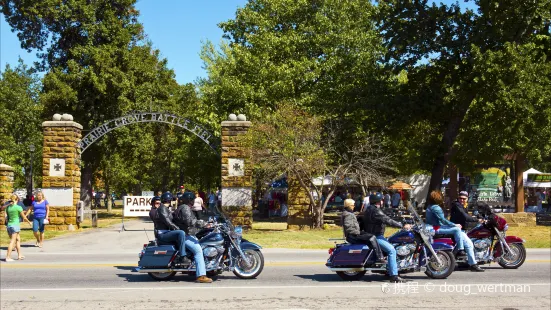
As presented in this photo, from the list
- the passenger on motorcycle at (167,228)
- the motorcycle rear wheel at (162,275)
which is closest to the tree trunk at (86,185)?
the motorcycle rear wheel at (162,275)

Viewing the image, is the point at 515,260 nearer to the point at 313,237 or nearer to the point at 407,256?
the point at 407,256

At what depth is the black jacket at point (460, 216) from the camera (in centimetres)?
1302

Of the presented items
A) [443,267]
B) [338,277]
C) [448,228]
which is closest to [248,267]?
[338,277]

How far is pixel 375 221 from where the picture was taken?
37.5 feet

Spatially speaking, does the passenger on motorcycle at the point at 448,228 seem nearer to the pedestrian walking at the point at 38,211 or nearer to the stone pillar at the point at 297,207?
the pedestrian walking at the point at 38,211

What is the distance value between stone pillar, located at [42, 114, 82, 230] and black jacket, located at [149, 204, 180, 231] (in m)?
14.6

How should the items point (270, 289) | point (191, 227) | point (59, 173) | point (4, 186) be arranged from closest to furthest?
point (270, 289)
point (191, 227)
point (59, 173)
point (4, 186)

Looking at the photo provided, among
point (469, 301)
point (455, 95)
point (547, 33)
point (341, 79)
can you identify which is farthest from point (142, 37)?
point (469, 301)

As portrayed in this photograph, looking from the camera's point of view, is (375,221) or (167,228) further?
(167,228)

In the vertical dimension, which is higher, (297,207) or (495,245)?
(297,207)

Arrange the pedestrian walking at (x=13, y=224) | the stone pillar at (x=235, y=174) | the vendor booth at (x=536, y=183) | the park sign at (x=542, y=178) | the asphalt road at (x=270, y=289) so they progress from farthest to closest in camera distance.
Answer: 1. the park sign at (x=542, y=178)
2. the vendor booth at (x=536, y=183)
3. the stone pillar at (x=235, y=174)
4. the pedestrian walking at (x=13, y=224)
5. the asphalt road at (x=270, y=289)

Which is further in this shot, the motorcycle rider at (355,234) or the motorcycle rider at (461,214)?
the motorcycle rider at (461,214)

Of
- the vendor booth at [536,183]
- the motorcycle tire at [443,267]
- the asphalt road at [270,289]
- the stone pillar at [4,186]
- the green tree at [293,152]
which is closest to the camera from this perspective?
the asphalt road at [270,289]

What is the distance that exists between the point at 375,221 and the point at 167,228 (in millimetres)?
3702
